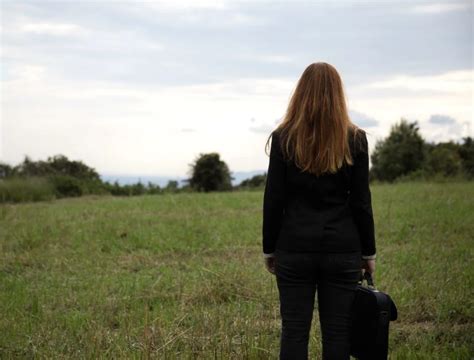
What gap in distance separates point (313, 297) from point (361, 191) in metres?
0.65

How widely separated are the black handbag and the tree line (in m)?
16.7

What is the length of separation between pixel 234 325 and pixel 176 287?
1665mm

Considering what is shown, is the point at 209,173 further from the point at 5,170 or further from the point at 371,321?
the point at 371,321

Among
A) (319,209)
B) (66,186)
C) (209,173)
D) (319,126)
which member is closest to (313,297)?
(319,209)

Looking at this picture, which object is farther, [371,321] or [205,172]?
[205,172]

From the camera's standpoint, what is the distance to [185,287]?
257 inches

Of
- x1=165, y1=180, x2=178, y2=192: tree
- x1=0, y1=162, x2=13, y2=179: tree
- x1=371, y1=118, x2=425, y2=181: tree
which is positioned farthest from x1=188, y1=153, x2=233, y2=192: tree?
x1=371, y1=118, x2=425, y2=181: tree

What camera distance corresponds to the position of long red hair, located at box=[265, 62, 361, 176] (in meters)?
3.18

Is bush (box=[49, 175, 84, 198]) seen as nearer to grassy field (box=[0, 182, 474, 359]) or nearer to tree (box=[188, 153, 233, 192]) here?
tree (box=[188, 153, 233, 192])

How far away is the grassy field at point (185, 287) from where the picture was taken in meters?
4.68

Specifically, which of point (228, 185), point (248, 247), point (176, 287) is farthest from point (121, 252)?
point (228, 185)

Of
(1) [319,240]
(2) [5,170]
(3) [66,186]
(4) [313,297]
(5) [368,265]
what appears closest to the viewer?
(1) [319,240]

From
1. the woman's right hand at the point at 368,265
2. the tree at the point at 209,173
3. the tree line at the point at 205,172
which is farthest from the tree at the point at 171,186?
the woman's right hand at the point at 368,265

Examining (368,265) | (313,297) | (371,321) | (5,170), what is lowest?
(371,321)
